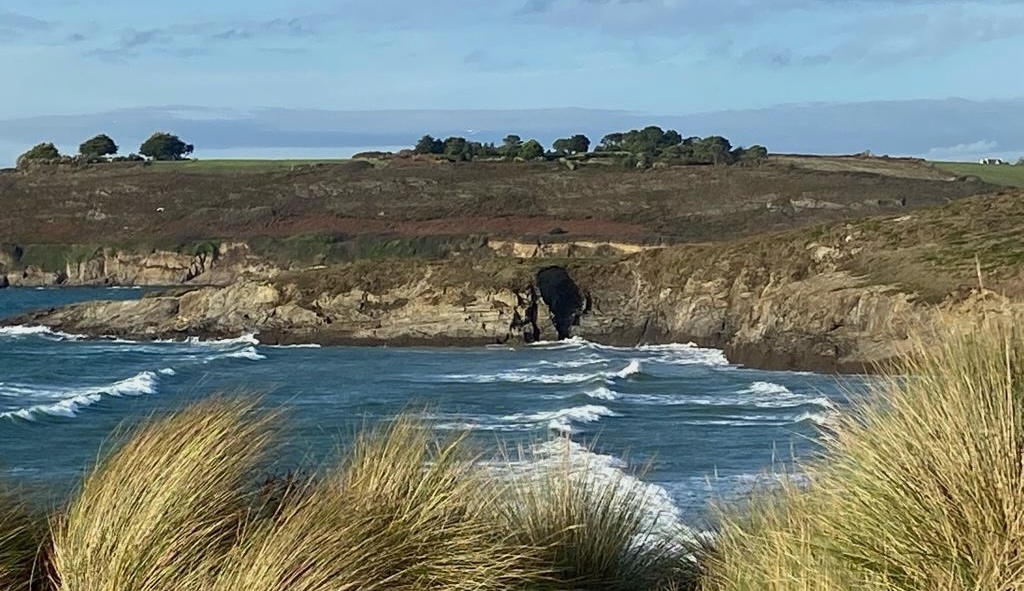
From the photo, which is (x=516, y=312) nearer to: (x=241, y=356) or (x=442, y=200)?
(x=241, y=356)

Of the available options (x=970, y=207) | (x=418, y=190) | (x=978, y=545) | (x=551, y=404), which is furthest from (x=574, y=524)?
(x=418, y=190)

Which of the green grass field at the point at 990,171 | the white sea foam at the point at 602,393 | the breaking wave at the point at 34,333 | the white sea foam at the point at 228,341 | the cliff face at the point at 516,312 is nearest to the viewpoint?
the white sea foam at the point at 602,393

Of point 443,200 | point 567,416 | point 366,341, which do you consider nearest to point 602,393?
point 567,416

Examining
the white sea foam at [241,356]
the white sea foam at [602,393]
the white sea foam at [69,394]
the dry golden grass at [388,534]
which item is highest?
the dry golden grass at [388,534]

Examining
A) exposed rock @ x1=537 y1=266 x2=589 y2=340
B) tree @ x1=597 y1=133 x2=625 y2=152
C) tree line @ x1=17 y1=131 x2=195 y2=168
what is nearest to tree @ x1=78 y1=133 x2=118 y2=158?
tree line @ x1=17 y1=131 x2=195 y2=168

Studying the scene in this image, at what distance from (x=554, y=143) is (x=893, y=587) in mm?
119511

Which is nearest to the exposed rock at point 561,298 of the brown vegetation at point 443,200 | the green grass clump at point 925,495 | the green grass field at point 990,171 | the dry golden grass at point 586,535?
the brown vegetation at point 443,200

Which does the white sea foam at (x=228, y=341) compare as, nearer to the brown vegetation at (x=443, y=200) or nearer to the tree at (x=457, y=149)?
the brown vegetation at (x=443, y=200)

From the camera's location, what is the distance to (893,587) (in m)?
4.76

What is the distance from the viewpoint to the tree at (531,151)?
109425mm

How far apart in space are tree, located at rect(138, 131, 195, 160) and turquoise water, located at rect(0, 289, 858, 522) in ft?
247

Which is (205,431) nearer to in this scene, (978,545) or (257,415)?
(257,415)

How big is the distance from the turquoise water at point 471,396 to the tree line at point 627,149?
2076 inches

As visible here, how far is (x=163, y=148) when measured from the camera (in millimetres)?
131000
